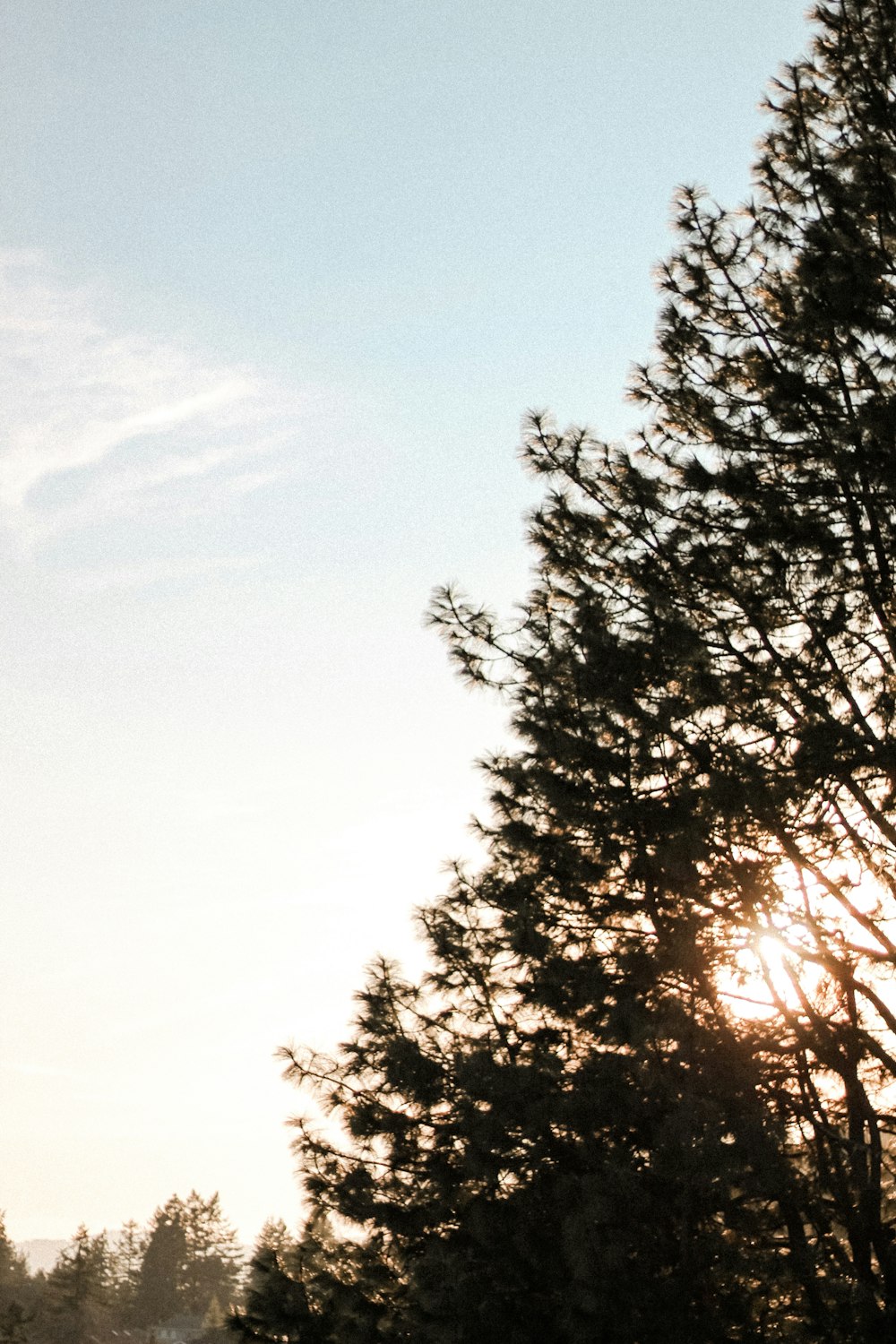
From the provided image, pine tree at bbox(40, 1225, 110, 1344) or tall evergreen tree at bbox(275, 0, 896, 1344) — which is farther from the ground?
tall evergreen tree at bbox(275, 0, 896, 1344)

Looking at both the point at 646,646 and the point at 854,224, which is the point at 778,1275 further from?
the point at 854,224

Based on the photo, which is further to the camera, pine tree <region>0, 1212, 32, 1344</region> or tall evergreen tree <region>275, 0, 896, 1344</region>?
pine tree <region>0, 1212, 32, 1344</region>

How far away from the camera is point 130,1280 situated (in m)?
77.4

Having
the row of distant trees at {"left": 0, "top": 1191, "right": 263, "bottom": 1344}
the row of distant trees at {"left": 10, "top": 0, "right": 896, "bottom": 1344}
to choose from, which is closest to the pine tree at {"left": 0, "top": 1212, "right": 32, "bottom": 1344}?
the row of distant trees at {"left": 0, "top": 1191, "right": 263, "bottom": 1344}

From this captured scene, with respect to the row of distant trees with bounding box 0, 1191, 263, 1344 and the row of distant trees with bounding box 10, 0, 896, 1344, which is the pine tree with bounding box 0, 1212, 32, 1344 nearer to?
the row of distant trees with bounding box 0, 1191, 263, 1344

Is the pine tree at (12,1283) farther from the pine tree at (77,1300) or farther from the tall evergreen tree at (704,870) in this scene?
the tall evergreen tree at (704,870)

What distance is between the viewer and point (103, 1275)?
63.9 metres

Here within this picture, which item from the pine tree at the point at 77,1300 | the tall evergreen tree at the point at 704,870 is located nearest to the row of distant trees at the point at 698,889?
the tall evergreen tree at the point at 704,870

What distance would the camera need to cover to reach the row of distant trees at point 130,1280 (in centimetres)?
Result: 5522

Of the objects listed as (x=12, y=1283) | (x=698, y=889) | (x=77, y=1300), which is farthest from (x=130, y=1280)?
(x=698, y=889)

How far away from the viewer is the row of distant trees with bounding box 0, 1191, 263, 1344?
181ft

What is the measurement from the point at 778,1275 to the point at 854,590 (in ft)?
15.8

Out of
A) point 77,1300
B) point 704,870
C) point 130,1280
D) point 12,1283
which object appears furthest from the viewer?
point 130,1280

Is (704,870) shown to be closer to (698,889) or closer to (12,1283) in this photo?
(698,889)
